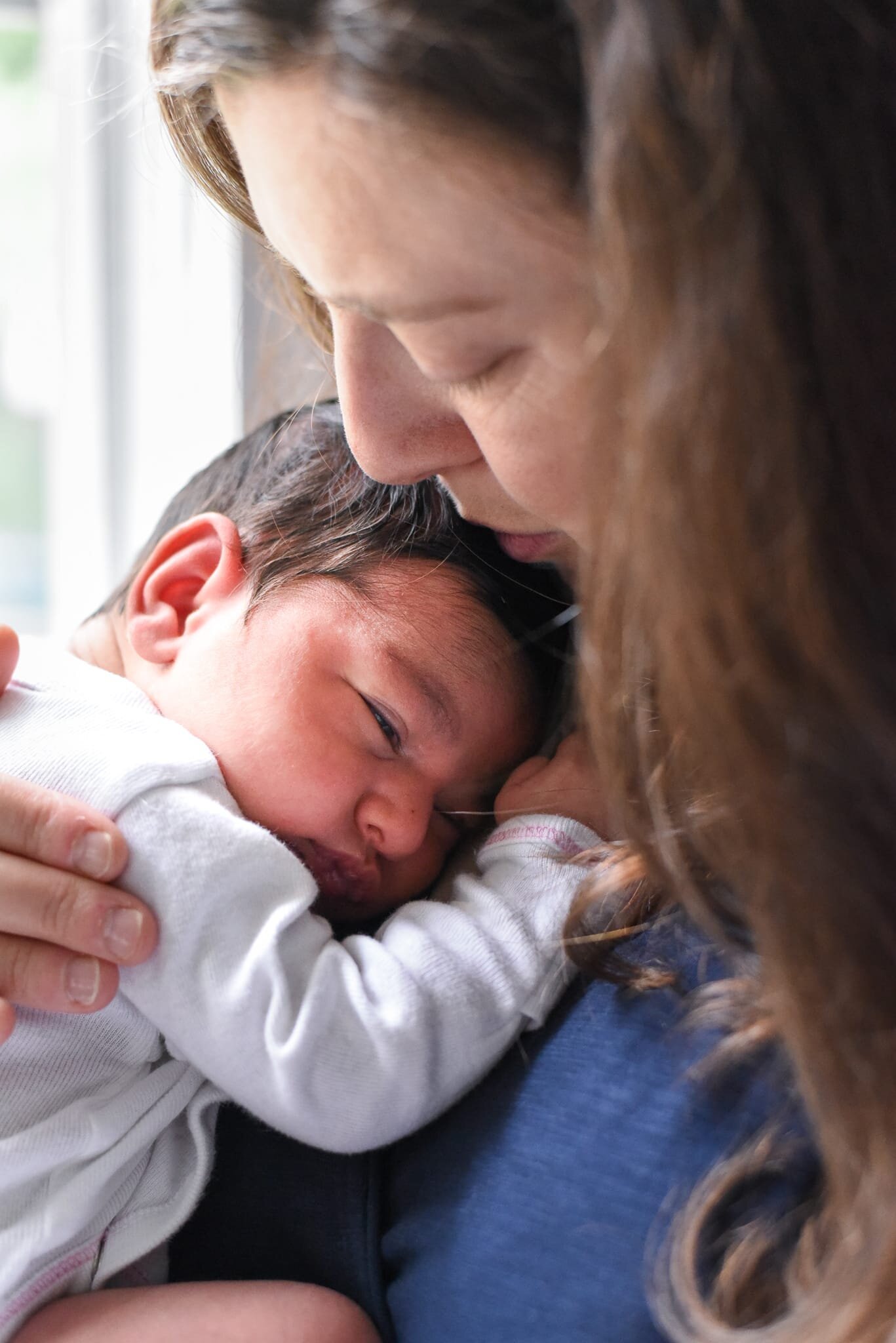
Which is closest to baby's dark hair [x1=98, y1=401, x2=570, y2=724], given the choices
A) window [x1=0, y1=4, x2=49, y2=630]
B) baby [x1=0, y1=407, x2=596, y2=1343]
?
baby [x1=0, y1=407, x2=596, y2=1343]

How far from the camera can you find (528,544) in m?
1.02

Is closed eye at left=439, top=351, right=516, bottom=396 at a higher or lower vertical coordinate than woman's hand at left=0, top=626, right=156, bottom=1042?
higher

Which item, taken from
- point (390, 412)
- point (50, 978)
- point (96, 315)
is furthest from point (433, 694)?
point (96, 315)

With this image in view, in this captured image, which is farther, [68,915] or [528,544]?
[528,544]

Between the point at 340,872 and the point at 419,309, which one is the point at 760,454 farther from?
the point at 340,872

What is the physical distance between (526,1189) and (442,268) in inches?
20.6

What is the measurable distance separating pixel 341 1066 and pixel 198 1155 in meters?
0.14

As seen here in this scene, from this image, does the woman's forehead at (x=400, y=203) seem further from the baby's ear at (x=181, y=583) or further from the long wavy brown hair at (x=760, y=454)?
the baby's ear at (x=181, y=583)

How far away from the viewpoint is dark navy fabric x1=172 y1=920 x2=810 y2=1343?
0.70m

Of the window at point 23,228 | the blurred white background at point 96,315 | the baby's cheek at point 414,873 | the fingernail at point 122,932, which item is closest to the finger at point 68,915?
the fingernail at point 122,932

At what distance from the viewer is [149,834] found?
875mm

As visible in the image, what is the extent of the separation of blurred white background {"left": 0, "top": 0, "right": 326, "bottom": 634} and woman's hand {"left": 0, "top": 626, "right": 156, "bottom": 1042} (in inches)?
48.5

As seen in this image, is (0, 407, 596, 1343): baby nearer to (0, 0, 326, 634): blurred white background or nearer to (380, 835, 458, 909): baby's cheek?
(380, 835, 458, 909): baby's cheek

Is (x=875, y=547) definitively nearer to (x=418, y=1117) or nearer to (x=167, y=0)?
(x=418, y=1117)
